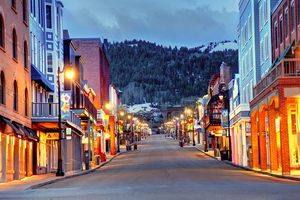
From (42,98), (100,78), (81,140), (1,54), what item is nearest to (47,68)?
(42,98)

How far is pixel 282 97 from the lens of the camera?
33.5 meters

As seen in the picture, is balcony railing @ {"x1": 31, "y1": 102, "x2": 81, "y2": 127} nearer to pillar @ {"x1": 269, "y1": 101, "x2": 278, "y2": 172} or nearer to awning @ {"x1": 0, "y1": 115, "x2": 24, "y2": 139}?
awning @ {"x1": 0, "y1": 115, "x2": 24, "y2": 139}

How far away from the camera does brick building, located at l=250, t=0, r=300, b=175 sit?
33281 mm

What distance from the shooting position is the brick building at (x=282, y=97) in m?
33.3

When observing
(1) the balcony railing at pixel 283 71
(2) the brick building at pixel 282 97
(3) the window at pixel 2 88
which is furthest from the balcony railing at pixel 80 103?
(3) the window at pixel 2 88

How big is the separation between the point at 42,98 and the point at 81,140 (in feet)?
47.0

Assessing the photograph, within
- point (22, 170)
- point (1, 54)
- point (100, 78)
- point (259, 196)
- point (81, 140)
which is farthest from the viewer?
point (100, 78)

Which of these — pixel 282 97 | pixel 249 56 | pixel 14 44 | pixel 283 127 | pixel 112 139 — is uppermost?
pixel 249 56

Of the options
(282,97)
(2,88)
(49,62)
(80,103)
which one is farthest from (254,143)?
(80,103)

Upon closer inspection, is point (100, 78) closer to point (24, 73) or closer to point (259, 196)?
point (24, 73)

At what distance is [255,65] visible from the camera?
5284 centimetres

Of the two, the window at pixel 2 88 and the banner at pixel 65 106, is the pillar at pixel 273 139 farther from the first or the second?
the window at pixel 2 88

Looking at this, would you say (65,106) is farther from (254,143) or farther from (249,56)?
(249,56)

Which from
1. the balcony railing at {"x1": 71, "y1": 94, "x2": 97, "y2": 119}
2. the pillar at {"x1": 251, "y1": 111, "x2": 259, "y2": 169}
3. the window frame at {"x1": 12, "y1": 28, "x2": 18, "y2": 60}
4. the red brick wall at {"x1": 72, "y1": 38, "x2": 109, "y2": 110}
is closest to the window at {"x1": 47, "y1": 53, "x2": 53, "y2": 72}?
the balcony railing at {"x1": 71, "y1": 94, "x2": 97, "y2": 119}
